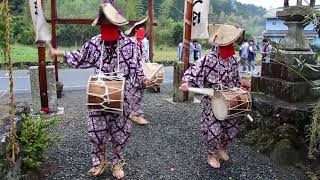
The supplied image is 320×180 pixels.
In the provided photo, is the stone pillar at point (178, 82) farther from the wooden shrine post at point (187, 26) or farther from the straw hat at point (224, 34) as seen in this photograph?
the straw hat at point (224, 34)

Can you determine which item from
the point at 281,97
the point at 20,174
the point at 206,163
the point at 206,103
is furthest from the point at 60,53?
the point at 281,97

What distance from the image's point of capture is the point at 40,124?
3.81m

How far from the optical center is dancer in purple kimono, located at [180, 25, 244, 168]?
400cm

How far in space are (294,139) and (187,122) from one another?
78.7 inches

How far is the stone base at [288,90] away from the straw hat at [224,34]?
111 centimetres

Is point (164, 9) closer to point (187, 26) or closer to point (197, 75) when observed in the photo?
point (187, 26)

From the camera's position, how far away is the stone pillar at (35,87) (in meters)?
6.25

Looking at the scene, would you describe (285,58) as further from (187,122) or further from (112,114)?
(112,114)

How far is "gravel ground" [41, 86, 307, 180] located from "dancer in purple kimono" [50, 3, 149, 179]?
1.11ft

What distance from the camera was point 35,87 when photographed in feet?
20.6

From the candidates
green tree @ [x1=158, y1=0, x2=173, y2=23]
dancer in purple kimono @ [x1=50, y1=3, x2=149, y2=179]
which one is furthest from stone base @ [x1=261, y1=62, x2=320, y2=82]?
green tree @ [x1=158, y1=0, x2=173, y2=23]

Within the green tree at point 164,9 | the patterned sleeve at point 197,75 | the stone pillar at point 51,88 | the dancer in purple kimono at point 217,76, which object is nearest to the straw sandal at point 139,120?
the stone pillar at point 51,88

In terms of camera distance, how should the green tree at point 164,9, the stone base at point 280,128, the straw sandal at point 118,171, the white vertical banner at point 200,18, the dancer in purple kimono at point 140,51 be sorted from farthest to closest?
the green tree at point 164,9 → the white vertical banner at point 200,18 → the dancer in purple kimono at point 140,51 → the stone base at point 280,128 → the straw sandal at point 118,171

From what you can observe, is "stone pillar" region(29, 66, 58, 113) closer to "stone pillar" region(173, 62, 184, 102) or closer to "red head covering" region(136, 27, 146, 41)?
"red head covering" region(136, 27, 146, 41)
